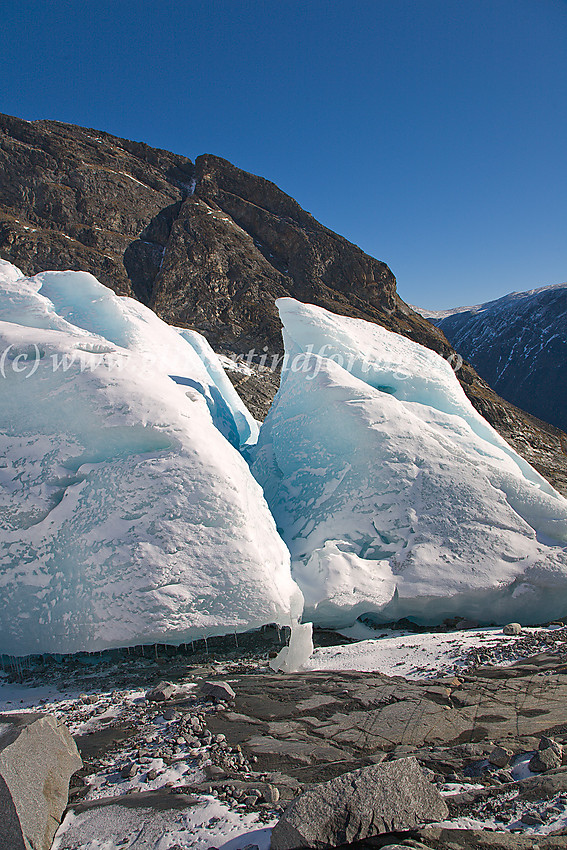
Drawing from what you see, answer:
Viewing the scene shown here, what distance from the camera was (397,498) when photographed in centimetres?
812

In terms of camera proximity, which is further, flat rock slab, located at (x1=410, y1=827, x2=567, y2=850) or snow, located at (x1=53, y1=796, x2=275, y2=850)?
snow, located at (x1=53, y1=796, x2=275, y2=850)

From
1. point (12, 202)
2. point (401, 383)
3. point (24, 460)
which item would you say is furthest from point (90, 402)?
point (12, 202)

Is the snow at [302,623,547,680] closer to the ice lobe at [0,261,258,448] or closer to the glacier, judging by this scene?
the glacier

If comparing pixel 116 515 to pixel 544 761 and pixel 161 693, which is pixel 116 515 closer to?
pixel 161 693

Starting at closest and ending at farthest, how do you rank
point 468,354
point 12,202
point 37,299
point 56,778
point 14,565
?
point 56,778 < point 14,565 < point 37,299 < point 12,202 < point 468,354

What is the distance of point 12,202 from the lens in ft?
148

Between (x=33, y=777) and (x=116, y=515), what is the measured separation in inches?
133

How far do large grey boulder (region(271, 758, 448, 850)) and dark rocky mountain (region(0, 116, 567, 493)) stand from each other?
35.1 metres

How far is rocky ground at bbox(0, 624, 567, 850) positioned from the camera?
2.83 m

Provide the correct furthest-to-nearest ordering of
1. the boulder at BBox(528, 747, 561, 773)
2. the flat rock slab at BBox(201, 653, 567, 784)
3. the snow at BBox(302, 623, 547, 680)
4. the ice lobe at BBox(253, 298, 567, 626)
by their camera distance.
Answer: the ice lobe at BBox(253, 298, 567, 626)
the snow at BBox(302, 623, 547, 680)
the flat rock slab at BBox(201, 653, 567, 784)
the boulder at BBox(528, 747, 561, 773)

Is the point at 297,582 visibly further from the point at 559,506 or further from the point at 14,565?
the point at 559,506

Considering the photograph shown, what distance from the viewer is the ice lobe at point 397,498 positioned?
23.7ft

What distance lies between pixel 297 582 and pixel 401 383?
17.8 feet

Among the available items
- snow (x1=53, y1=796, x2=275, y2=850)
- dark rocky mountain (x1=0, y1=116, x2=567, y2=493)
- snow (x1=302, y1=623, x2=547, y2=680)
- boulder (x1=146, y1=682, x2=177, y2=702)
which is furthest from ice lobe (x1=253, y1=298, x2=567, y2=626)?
dark rocky mountain (x1=0, y1=116, x2=567, y2=493)
